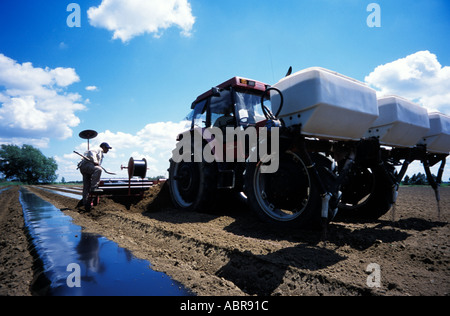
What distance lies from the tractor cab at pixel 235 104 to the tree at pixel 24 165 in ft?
272

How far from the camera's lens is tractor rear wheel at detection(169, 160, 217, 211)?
188 inches

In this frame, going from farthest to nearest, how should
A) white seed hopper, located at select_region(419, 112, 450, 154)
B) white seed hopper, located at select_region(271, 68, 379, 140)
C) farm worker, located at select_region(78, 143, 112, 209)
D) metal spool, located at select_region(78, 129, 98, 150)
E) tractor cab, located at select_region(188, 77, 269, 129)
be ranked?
metal spool, located at select_region(78, 129, 98, 150), farm worker, located at select_region(78, 143, 112, 209), tractor cab, located at select_region(188, 77, 269, 129), white seed hopper, located at select_region(419, 112, 450, 154), white seed hopper, located at select_region(271, 68, 379, 140)

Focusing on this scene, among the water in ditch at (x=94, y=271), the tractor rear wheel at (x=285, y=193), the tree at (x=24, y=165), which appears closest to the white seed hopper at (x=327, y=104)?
the tractor rear wheel at (x=285, y=193)

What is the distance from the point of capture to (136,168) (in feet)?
22.5

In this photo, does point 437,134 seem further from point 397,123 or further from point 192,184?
point 192,184

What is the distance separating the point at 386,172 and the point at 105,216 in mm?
5458

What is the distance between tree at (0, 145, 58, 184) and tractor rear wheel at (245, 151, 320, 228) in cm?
8451

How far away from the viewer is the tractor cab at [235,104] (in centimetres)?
452

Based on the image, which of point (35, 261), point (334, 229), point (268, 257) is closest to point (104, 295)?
point (35, 261)

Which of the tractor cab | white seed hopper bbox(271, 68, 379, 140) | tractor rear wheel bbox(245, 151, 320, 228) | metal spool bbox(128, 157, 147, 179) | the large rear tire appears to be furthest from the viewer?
metal spool bbox(128, 157, 147, 179)

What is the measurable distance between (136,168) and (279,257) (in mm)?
5429

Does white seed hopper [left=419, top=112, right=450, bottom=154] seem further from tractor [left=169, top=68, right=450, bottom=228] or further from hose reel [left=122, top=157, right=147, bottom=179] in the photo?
hose reel [left=122, top=157, right=147, bottom=179]

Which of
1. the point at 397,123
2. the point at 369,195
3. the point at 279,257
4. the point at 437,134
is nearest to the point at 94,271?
the point at 279,257

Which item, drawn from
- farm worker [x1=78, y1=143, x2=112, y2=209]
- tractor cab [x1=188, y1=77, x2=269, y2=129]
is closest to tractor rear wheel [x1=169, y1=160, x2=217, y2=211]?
tractor cab [x1=188, y1=77, x2=269, y2=129]
